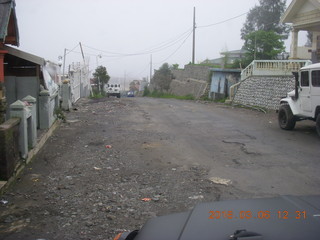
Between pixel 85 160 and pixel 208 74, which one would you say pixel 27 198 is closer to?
pixel 85 160

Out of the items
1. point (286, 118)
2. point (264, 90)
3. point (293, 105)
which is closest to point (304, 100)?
point (293, 105)

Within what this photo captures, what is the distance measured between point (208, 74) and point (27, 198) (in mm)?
28619

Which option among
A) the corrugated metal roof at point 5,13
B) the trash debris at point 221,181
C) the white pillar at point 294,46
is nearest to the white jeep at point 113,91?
the white pillar at point 294,46

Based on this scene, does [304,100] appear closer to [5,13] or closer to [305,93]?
[305,93]

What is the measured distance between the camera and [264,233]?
1.76 metres

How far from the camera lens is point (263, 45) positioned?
29.9 m

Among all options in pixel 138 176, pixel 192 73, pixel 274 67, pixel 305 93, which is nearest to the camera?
pixel 138 176

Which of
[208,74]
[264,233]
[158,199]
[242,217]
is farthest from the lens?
[208,74]

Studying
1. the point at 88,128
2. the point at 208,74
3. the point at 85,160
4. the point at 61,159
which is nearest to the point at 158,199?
the point at 85,160

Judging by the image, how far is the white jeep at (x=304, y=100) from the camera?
10.0 metres

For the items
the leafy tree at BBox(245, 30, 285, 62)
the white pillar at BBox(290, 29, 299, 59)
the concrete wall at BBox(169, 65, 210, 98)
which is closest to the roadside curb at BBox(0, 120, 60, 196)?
the white pillar at BBox(290, 29, 299, 59)

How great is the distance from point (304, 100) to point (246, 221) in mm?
9580

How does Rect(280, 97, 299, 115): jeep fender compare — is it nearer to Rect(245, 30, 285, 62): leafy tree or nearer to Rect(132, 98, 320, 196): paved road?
Rect(132, 98, 320, 196): paved road

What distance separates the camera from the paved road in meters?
5.98
